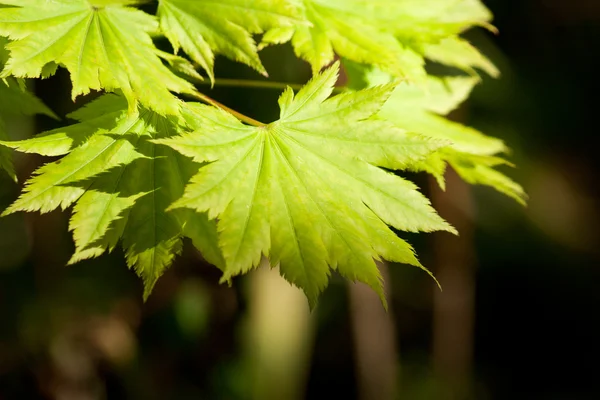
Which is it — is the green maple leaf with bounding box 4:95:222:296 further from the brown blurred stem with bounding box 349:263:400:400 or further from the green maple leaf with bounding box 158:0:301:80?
the brown blurred stem with bounding box 349:263:400:400

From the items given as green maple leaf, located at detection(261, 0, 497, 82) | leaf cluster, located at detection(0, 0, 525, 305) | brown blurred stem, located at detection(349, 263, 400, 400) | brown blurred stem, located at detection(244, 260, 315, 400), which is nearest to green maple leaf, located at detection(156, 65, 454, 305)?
leaf cluster, located at detection(0, 0, 525, 305)

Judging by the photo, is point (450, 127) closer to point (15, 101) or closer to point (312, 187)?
point (312, 187)

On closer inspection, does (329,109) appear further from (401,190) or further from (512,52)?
(512,52)

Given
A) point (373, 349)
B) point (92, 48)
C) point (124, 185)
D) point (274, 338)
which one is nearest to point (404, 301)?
point (373, 349)

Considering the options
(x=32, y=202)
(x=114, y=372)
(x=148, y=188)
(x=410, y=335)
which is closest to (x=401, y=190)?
(x=148, y=188)

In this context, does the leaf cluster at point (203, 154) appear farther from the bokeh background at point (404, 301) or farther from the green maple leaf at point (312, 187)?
the bokeh background at point (404, 301)

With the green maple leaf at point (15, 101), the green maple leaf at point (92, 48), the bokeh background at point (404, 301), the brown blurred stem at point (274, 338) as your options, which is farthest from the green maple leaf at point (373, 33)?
the brown blurred stem at point (274, 338)
